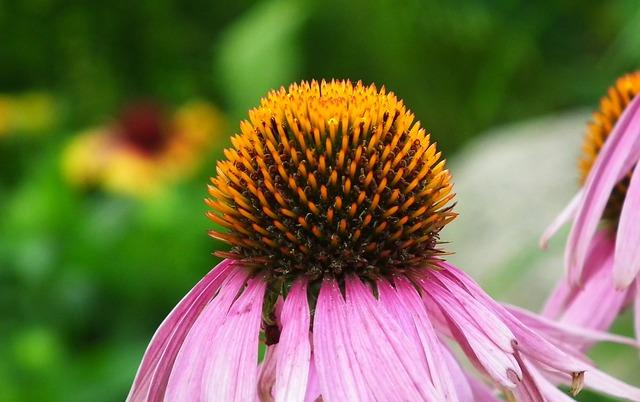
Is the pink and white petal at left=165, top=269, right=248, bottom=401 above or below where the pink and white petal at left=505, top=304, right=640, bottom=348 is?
above

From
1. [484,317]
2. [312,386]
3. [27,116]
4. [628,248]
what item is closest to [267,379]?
[312,386]

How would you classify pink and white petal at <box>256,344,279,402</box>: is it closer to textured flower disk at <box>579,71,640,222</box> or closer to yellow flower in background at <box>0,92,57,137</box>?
textured flower disk at <box>579,71,640,222</box>

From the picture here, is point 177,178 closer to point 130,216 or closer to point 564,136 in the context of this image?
point 130,216

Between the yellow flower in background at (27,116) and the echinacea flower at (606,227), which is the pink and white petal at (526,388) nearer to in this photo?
the echinacea flower at (606,227)

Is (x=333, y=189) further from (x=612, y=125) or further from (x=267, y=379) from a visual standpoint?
(x=612, y=125)

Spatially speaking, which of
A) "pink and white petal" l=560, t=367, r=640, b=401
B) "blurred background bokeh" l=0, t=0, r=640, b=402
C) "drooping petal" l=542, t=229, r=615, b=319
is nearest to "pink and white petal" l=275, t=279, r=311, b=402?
"pink and white petal" l=560, t=367, r=640, b=401

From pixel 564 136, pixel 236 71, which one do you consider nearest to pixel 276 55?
pixel 236 71
